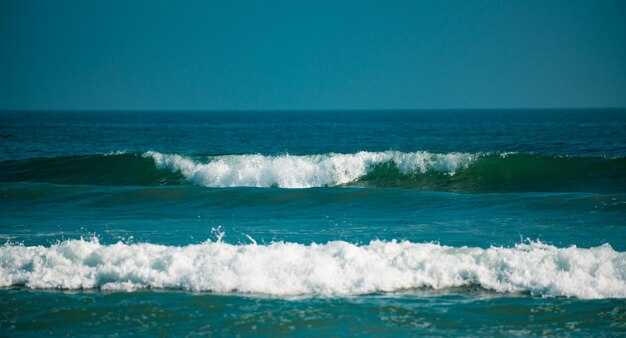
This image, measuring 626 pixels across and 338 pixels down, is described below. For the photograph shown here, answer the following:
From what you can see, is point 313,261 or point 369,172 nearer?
point 313,261

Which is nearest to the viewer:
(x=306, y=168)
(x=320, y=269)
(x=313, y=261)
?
(x=320, y=269)

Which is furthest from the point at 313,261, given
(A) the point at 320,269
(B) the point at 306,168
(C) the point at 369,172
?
(C) the point at 369,172

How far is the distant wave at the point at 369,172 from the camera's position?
24.2 metres

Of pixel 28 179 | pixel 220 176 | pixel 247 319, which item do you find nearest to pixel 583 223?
pixel 247 319

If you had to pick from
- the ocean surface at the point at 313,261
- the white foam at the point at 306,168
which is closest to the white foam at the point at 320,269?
the ocean surface at the point at 313,261

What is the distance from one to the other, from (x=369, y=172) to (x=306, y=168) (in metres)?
2.41

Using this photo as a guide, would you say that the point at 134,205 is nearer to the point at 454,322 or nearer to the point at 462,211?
the point at 462,211

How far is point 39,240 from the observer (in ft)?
44.7

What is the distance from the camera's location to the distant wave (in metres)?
24.2

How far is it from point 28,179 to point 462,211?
18281mm

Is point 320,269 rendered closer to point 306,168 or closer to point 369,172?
point 306,168

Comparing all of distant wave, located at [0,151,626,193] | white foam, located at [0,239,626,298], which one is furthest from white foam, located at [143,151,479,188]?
white foam, located at [0,239,626,298]

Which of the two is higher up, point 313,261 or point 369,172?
point 313,261

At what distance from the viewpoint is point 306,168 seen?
1027 inches
